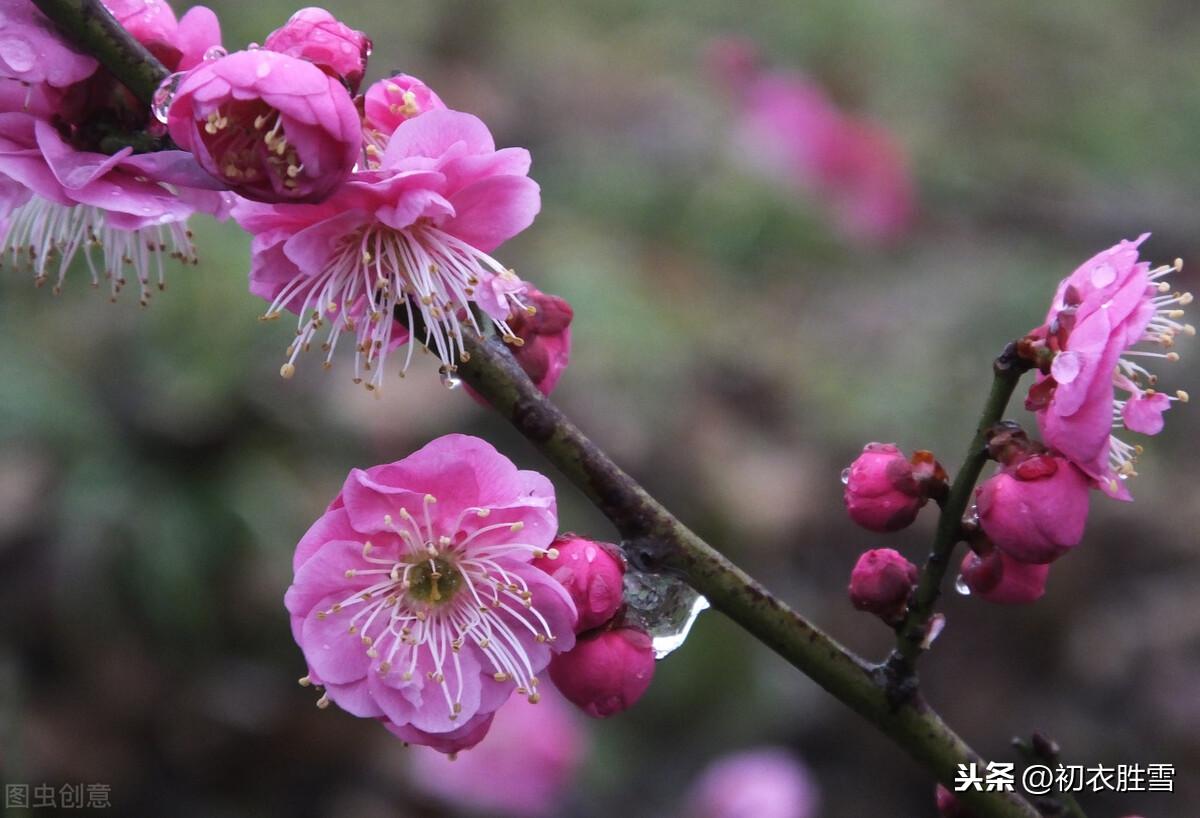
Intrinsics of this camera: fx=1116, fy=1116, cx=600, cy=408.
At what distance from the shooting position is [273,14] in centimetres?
443

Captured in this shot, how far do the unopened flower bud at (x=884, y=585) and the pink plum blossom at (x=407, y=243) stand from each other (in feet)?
1.24

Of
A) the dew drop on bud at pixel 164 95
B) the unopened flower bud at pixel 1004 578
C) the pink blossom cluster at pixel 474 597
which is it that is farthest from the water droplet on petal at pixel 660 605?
the dew drop on bud at pixel 164 95

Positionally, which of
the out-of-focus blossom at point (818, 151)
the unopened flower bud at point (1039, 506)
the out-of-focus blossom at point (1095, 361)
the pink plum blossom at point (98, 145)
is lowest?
the pink plum blossom at point (98, 145)

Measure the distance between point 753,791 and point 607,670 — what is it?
1.70 m

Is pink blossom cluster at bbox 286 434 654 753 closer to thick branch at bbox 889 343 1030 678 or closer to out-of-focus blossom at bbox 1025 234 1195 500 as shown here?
thick branch at bbox 889 343 1030 678

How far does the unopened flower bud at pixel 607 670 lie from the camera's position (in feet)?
3.14

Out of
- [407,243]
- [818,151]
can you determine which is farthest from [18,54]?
[818,151]

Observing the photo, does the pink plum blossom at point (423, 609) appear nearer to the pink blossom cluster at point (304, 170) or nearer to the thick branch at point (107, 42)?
the pink blossom cluster at point (304, 170)

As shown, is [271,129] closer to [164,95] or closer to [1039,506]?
[164,95]

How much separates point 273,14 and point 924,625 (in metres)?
4.18

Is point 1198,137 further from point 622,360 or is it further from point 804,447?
point 622,360

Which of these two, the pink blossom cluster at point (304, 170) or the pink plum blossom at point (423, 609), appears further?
the pink plum blossom at point (423, 609)

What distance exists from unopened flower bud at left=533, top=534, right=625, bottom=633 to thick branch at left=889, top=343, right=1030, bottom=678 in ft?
0.83

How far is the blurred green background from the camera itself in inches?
109
